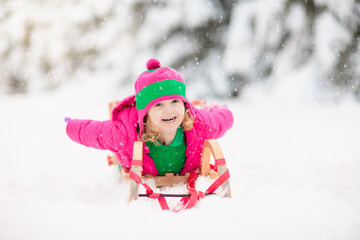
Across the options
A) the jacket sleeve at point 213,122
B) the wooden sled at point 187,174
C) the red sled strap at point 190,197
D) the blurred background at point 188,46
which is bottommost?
the red sled strap at point 190,197

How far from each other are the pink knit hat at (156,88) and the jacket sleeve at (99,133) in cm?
12

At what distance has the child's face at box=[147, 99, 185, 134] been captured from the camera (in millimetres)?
1164

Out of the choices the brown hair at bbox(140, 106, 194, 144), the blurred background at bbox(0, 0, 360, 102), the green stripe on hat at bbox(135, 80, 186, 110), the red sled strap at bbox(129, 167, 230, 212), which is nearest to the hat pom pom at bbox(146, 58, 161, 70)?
the green stripe on hat at bbox(135, 80, 186, 110)

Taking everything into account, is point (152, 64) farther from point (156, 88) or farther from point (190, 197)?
point (190, 197)

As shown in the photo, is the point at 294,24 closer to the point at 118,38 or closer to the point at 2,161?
the point at 118,38

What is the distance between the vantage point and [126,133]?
4.10 ft

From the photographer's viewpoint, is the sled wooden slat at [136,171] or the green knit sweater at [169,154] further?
the green knit sweater at [169,154]

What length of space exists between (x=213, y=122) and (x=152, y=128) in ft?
1.08

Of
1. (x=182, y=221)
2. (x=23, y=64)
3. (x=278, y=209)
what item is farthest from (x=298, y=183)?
(x=23, y=64)

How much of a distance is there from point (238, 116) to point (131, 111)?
73.3 inches

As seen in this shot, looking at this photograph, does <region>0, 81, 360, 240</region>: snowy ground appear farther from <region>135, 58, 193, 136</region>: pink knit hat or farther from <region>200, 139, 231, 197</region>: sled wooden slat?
<region>135, 58, 193, 136</region>: pink knit hat

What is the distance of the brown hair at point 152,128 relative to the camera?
122cm

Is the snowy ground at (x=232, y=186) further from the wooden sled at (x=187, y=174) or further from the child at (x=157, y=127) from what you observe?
the child at (x=157, y=127)

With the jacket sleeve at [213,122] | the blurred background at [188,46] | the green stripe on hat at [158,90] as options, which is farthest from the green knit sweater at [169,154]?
the blurred background at [188,46]
